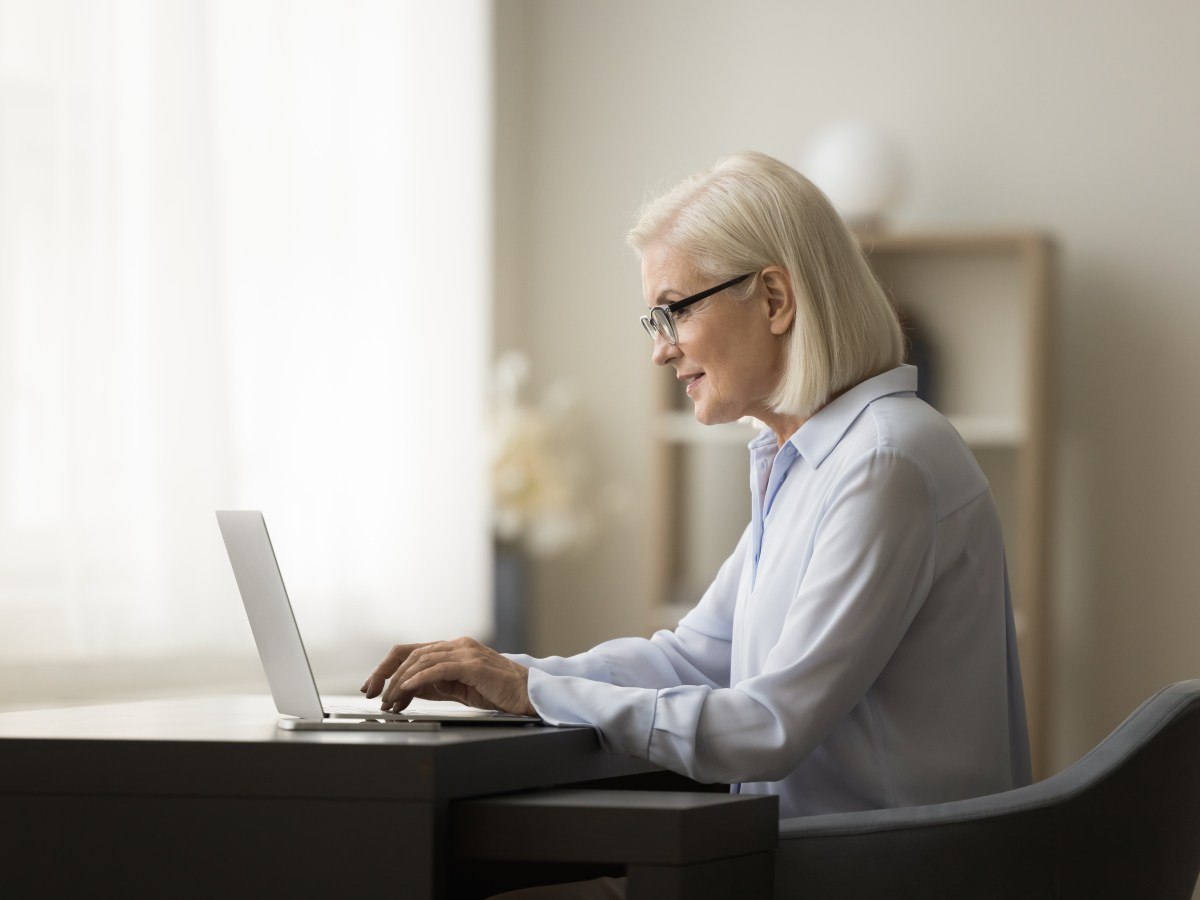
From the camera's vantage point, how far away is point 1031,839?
1433mm

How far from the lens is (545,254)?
4.61 metres

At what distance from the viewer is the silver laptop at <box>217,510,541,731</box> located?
1482mm

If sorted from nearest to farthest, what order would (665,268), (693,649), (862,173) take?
(665,268), (693,649), (862,173)

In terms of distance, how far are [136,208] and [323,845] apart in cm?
204

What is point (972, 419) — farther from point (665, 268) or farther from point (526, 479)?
point (665, 268)

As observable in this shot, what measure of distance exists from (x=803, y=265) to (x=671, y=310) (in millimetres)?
187

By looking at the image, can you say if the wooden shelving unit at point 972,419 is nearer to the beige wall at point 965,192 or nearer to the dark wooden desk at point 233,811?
the beige wall at point 965,192

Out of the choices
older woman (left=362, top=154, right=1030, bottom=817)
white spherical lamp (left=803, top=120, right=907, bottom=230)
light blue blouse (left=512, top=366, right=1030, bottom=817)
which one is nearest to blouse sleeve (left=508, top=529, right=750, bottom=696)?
older woman (left=362, top=154, right=1030, bottom=817)

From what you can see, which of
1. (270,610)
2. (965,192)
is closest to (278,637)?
(270,610)

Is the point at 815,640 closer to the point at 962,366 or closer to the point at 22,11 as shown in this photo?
the point at 22,11

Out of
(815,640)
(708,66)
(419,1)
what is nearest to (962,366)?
(708,66)

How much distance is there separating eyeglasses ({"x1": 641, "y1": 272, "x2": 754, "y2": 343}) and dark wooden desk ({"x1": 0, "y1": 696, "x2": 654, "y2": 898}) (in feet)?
2.35

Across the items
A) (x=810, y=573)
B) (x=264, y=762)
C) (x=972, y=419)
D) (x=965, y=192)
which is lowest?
(x=264, y=762)

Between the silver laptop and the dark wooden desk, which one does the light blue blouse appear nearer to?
the silver laptop
